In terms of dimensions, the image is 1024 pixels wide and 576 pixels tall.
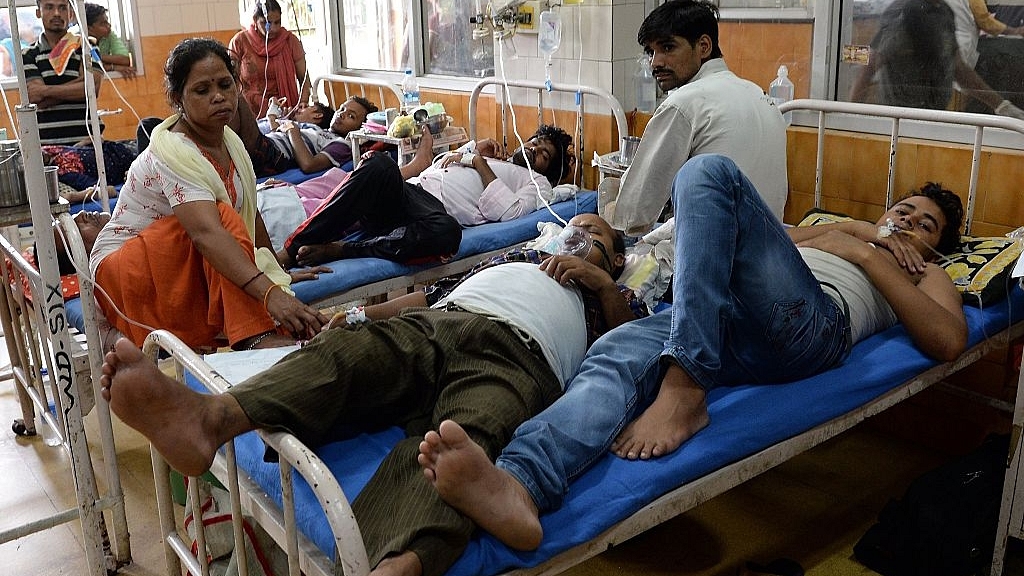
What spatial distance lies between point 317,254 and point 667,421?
1.85 metres

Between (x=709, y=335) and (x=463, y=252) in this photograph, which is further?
(x=463, y=252)

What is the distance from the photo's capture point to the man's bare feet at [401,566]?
1507mm

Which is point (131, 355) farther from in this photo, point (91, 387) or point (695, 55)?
point (695, 55)

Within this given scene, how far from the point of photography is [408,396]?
6.81 feet

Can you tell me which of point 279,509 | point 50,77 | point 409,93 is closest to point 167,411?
point 279,509

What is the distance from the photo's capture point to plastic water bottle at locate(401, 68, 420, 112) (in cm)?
475

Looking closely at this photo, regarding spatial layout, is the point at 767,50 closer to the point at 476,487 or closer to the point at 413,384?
the point at 413,384

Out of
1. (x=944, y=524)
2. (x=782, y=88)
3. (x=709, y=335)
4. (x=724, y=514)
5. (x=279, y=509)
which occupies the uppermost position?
(x=782, y=88)

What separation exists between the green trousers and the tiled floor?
0.83m

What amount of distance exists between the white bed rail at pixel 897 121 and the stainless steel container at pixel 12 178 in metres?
2.47

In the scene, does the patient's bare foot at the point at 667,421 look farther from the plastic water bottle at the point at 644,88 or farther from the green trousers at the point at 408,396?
the plastic water bottle at the point at 644,88

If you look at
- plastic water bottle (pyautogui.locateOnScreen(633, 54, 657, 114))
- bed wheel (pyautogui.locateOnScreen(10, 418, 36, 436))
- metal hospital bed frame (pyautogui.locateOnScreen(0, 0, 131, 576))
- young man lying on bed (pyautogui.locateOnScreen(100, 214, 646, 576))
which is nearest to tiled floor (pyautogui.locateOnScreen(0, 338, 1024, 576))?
bed wheel (pyautogui.locateOnScreen(10, 418, 36, 436))

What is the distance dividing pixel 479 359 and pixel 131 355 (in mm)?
767

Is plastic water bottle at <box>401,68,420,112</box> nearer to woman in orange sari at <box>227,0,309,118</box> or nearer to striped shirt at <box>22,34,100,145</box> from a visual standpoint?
woman in orange sari at <box>227,0,309,118</box>
